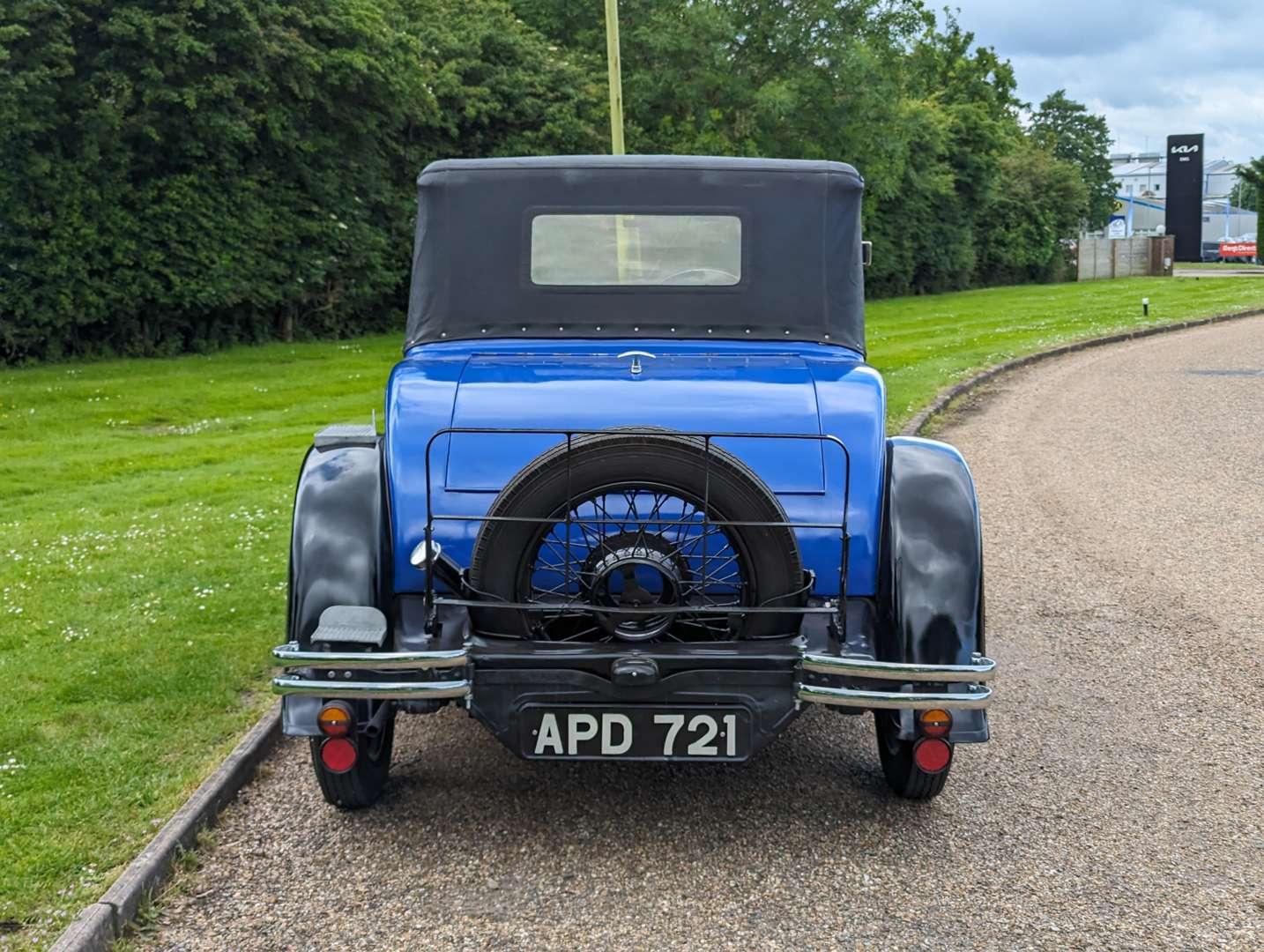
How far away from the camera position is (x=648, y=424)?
420 centimetres

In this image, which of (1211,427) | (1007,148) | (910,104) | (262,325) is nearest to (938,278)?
(1007,148)

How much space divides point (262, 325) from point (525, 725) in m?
21.1

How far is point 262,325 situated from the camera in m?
23.5

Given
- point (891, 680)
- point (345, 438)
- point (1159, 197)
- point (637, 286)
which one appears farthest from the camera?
point (1159, 197)

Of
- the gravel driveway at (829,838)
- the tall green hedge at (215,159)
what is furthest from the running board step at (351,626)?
the tall green hedge at (215,159)

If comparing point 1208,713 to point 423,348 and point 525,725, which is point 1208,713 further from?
point 423,348

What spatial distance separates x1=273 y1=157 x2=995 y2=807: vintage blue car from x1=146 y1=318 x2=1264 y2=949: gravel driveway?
0.30 m

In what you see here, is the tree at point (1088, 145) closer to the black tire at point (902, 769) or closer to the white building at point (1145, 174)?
the white building at point (1145, 174)

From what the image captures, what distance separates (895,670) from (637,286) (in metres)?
2.19

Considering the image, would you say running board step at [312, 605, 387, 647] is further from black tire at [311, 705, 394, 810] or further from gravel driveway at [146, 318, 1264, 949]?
gravel driveway at [146, 318, 1264, 949]

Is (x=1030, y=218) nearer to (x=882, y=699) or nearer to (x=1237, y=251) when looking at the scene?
(x=882, y=699)

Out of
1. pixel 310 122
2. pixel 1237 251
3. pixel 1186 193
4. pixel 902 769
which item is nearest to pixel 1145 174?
pixel 1237 251

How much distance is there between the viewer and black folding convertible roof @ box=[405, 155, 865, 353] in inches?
203

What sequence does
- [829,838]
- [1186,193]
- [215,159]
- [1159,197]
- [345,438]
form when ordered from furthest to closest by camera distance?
1. [1159,197]
2. [1186,193]
3. [215,159]
4. [345,438]
5. [829,838]
